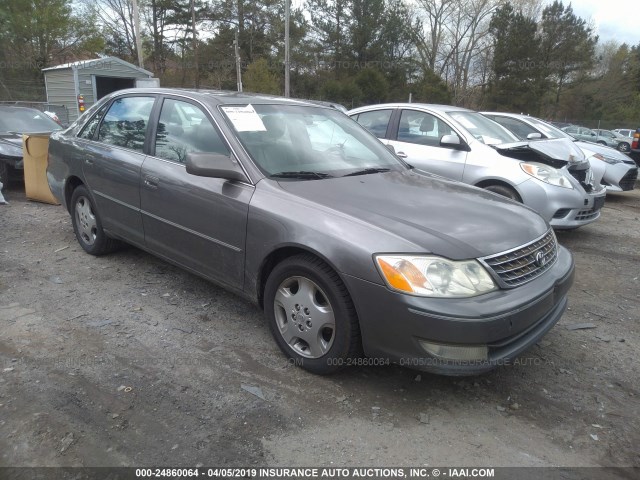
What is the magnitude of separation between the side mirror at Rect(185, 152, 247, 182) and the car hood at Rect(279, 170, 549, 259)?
0.33 m

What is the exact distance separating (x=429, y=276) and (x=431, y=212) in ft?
1.88

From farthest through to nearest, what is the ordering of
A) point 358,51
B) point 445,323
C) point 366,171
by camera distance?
point 358,51 < point 366,171 < point 445,323

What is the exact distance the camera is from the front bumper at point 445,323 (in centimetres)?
235

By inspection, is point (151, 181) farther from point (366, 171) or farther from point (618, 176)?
point (618, 176)

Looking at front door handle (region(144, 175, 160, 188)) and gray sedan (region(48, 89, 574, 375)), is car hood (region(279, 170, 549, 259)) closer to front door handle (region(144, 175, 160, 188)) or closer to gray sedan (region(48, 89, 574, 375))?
gray sedan (region(48, 89, 574, 375))

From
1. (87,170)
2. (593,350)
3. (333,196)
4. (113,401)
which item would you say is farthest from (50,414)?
(593,350)

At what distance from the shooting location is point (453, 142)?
5754 millimetres

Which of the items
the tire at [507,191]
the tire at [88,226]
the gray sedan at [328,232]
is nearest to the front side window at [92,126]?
the gray sedan at [328,232]

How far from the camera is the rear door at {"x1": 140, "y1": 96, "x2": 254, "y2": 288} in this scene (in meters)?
3.14

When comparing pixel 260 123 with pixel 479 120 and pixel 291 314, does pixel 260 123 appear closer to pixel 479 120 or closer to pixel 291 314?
pixel 291 314

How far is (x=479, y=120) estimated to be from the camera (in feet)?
21.8

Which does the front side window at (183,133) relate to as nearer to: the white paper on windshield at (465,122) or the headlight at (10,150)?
the white paper on windshield at (465,122)

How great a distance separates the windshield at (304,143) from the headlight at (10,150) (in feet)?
19.6

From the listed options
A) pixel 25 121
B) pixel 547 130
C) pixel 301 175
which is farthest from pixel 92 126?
pixel 547 130
